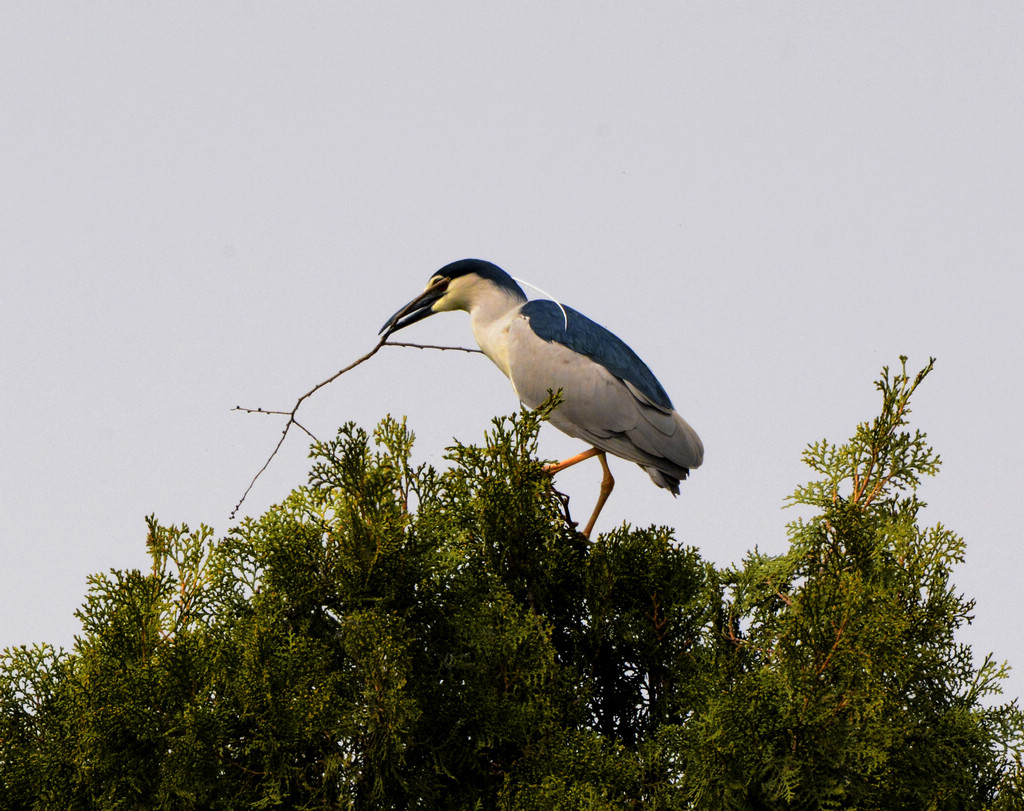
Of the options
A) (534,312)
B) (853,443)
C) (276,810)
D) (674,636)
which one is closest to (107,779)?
(276,810)

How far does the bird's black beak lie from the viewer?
255 inches

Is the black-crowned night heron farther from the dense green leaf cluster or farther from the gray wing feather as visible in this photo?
the dense green leaf cluster

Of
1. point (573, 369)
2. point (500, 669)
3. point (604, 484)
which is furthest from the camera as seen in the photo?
point (573, 369)

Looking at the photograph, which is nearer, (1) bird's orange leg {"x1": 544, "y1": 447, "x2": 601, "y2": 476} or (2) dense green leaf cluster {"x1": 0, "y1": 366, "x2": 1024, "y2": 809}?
(2) dense green leaf cluster {"x1": 0, "y1": 366, "x2": 1024, "y2": 809}

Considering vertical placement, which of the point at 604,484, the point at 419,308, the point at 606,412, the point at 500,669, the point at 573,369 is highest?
the point at 419,308

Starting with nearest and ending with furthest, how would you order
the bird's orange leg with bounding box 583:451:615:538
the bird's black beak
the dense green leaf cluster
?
the dense green leaf cluster
the bird's orange leg with bounding box 583:451:615:538
the bird's black beak

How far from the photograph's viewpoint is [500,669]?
11.8ft

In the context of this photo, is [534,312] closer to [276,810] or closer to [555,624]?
[555,624]

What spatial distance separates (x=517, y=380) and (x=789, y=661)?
3.15 metres

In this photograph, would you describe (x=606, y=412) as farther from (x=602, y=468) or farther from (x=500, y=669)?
(x=500, y=669)

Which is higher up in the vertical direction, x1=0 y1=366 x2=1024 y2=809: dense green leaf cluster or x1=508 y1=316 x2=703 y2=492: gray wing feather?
x1=508 y1=316 x2=703 y2=492: gray wing feather

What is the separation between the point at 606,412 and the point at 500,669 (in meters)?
2.54

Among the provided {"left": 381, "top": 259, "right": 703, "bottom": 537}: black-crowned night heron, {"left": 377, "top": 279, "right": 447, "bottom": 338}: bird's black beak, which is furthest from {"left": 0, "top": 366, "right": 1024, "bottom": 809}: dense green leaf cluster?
{"left": 377, "top": 279, "right": 447, "bottom": 338}: bird's black beak

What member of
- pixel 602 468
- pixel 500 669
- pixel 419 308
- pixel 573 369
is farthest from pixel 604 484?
Answer: pixel 500 669
